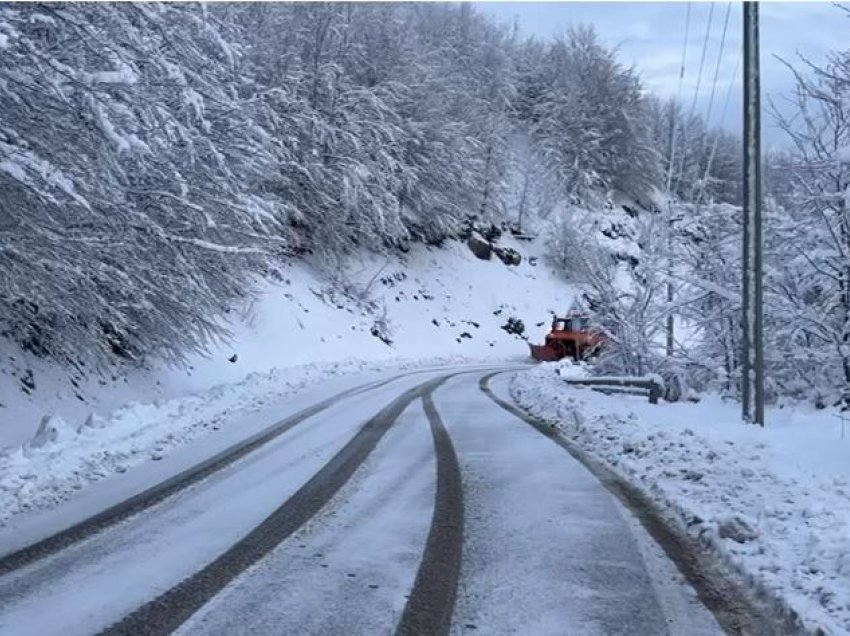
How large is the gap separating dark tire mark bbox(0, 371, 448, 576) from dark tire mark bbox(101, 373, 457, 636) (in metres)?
1.15

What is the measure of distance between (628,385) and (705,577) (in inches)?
520

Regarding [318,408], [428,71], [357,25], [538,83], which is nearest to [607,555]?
[318,408]

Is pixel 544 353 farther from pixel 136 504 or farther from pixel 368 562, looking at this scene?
pixel 368 562

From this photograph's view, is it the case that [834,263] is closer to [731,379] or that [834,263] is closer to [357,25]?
[731,379]

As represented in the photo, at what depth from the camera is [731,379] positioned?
1792cm

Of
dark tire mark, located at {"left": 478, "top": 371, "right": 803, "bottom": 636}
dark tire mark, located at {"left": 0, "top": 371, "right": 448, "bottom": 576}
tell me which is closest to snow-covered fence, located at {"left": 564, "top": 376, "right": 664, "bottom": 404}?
dark tire mark, located at {"left": 0, "top": 371, "right": 448, "bottom": 576}

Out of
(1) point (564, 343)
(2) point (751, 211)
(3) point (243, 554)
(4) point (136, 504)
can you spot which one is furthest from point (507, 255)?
(3) point (243, 554)

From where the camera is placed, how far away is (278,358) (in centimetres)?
2620

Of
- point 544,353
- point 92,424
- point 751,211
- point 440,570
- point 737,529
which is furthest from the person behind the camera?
point 544,353

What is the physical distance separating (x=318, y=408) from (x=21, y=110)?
7.47 metres

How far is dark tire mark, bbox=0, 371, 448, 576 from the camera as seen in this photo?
18.3ft

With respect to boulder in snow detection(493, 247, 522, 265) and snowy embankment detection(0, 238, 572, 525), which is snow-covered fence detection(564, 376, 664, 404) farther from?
boulder in snow detection(493, 247, 522, 265)

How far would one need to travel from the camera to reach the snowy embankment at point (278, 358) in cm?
923

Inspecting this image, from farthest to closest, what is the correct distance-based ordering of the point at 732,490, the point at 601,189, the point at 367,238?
the point at 601,189 → the point at 367,238 → the point at 732,490
